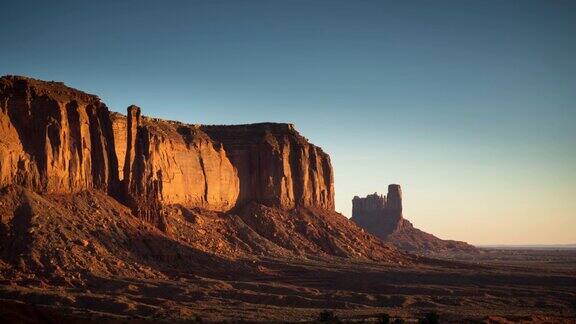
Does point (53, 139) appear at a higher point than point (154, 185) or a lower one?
higher

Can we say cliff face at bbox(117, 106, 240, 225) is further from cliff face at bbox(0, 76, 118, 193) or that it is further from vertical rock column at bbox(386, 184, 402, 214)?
vertical rock column at bbox(386, 184, 402, 214)

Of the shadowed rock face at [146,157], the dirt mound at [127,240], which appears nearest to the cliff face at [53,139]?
the shadowed rock face at [146,157]

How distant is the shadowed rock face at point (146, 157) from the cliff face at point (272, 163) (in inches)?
6.6

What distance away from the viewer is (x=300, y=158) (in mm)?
115562

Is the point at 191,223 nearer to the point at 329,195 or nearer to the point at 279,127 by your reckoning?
the point at 279,127

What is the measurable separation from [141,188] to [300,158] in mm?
40629

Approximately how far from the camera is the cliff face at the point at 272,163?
355 feet

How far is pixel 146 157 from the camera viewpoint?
8331cm

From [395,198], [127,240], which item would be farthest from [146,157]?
[395,198]

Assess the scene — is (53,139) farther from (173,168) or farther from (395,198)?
(395,198)

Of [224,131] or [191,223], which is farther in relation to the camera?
[224,131]

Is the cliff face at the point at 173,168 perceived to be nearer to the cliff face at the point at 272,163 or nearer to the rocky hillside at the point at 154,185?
the rocky hillside at the point at 154,185

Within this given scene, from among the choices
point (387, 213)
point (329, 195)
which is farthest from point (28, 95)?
point (387, 213)

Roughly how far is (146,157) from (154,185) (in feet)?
13.7
